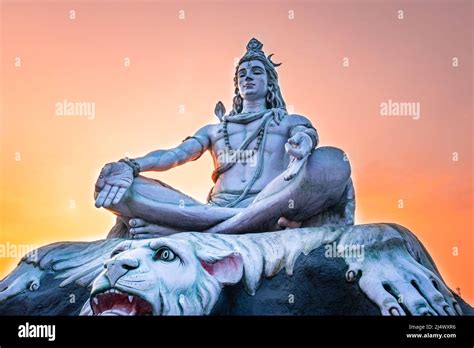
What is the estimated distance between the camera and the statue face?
9.52 meters

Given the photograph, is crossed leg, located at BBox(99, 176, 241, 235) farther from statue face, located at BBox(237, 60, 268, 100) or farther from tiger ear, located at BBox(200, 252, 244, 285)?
statue face, located at BBox(237, 60, 268, 100)

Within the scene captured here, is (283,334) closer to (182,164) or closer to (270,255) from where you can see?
(270,255)

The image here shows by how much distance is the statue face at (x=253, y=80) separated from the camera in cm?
952

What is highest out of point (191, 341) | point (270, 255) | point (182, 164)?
point (182, 164)

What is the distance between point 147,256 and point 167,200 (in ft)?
3.76

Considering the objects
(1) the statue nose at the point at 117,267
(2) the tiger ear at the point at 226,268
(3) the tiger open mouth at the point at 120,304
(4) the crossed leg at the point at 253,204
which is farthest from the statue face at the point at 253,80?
(3) the tiger open mouth at the point at 120,304

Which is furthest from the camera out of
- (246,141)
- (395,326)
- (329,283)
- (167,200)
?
(246,141)

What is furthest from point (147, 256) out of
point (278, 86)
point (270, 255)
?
point (278, 86)

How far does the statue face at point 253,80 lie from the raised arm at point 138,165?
1.79ft

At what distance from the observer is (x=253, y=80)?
952 centimetres

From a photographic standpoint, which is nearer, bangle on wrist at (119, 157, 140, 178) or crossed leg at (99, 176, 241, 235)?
crossed leg at (99, 176, 241, 235)

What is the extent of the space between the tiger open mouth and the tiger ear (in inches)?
25.1

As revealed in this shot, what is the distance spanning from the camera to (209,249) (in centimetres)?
766

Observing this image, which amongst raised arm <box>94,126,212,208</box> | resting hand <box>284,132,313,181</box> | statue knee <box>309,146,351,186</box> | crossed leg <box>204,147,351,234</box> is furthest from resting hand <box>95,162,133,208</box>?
statue knee <box>309,146,351,186</box>
